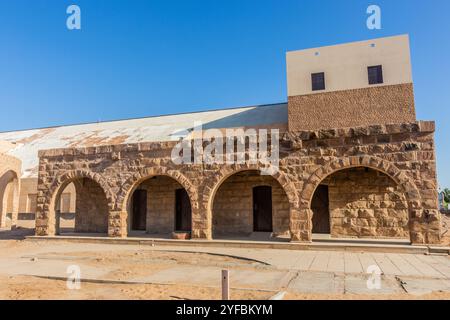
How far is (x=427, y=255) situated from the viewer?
8500 millimetres

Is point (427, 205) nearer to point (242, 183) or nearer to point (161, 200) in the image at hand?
point (242, 183)

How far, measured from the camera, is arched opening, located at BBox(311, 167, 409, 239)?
11.7 meters

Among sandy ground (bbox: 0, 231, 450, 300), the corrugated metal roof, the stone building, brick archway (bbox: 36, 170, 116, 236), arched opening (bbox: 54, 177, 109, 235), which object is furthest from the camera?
the corrugated metal roof

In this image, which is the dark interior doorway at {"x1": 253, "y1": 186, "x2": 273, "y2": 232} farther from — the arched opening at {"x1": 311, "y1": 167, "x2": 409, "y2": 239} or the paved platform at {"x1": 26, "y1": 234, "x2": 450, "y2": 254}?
the paved platform at {"x1": 26, "y1": 234, "x2": 450, "y2": 254}

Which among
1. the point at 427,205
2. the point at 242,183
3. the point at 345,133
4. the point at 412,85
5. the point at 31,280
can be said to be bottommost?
the point at 31,280

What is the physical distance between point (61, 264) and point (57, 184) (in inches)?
220

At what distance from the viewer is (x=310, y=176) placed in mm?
10008

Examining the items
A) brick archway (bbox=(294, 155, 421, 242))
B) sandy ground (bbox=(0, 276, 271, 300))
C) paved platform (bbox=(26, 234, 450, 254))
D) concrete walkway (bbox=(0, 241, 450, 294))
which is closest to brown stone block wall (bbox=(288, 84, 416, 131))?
brick archway (bbox=(294, 155, 421, 242))

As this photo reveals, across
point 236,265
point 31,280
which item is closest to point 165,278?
point 236,265

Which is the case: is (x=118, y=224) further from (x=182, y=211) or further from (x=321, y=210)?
(x=321, y=210)

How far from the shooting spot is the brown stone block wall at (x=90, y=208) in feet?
48.8

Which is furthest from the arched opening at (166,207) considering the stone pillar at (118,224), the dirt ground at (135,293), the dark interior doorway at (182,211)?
the dirt ground at (135,293)

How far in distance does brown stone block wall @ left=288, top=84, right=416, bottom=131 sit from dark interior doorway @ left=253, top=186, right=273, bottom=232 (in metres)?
4.93

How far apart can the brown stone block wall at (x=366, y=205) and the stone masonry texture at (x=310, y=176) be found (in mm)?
33
